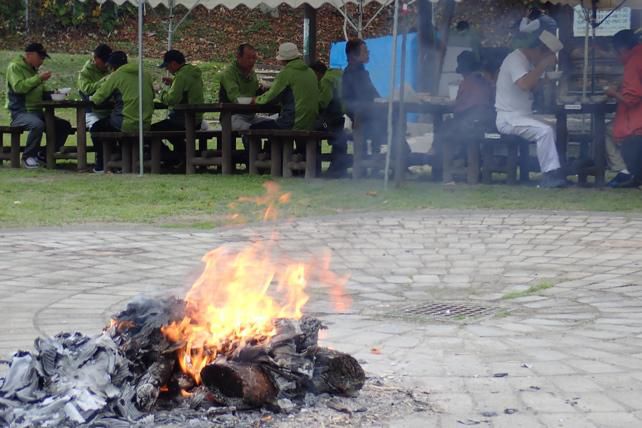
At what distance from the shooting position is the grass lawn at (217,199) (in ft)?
36.1

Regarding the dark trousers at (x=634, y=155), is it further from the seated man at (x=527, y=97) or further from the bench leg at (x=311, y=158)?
the bench leg at (x=311, y=158)

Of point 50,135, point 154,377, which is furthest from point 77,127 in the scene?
point 154,377

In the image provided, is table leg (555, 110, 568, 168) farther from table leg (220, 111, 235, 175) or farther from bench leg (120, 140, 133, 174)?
bench leg (120, 140, 133, 174)

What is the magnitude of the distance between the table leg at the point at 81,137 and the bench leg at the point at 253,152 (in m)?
2.49

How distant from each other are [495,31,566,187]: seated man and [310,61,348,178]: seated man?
2273 mm

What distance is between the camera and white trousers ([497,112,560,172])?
1286 centimetres

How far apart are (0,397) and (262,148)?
11.2 meters

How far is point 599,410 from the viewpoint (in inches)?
184

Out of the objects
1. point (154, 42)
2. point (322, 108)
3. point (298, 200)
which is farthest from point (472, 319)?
point (154, 42)

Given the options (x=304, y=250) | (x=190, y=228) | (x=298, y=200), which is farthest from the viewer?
(x=298, y=200)

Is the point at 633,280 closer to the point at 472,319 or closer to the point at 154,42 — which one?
the point at 472,319

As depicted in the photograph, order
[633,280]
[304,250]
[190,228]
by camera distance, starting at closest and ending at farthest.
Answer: [633,280] < [304,250] < [190,228]

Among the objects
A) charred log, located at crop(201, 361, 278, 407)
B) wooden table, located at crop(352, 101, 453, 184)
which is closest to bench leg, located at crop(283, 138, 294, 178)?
wooden table, located at crop(352, 101, 453, 184)

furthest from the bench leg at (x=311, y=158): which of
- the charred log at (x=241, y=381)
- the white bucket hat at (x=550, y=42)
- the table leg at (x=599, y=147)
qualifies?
the charred log at (x=241, y=381)
